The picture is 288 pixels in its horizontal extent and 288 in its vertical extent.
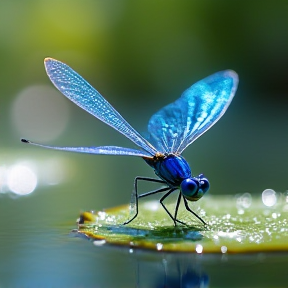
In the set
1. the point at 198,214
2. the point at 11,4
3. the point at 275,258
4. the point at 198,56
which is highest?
the point at 11,4

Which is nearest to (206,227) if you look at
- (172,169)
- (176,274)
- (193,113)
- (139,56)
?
(172,169)

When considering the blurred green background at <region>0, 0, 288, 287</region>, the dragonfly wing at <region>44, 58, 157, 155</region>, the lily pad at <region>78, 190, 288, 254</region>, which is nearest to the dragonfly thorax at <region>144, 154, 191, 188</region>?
the lily pad at <region>78, 190, 288, 254</region>

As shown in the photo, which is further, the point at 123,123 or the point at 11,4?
the point at 11,4

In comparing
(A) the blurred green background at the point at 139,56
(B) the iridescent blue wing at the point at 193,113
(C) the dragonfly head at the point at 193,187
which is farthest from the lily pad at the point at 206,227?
(A) the blurred green background at the point at 139,56

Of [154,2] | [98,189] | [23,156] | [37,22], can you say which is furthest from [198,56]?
[98,189]

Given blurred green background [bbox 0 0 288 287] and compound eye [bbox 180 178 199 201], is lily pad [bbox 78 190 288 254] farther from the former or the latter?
blurred green background [bbox 0 0 288 287]

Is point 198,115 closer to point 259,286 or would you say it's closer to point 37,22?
point 259,286
